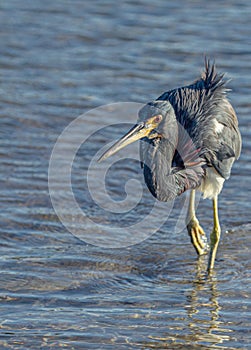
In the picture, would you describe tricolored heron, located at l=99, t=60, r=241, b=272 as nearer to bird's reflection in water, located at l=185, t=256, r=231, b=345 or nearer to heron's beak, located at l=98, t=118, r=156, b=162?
heron's beak, located at l=98, t=118, r=156, b=162

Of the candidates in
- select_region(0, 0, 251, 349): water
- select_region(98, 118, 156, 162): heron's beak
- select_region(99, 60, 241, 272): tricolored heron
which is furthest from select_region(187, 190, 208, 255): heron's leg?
select_region(98, 118, 156, 162): heron's beak

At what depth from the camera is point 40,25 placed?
12.2 metres

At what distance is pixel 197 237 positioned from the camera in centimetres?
712

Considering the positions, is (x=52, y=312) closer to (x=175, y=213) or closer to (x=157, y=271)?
(x=157, y=271)

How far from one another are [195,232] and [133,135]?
→ 1.37m

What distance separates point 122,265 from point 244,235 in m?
1.14

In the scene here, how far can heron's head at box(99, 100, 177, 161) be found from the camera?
612 centimetres

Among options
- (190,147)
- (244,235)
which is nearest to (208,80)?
(190,147)

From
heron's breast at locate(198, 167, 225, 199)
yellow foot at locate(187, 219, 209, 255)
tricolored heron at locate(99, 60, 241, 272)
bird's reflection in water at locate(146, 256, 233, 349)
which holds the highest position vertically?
tricolored heron at locate(99, 60, 241, 272)

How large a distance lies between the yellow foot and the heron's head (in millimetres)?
1057

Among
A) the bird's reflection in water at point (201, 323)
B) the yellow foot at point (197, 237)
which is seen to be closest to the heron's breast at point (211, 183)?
the yellow foot at point (197, 237)

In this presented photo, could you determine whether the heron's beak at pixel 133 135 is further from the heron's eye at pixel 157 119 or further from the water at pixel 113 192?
the water at pixel 113 192

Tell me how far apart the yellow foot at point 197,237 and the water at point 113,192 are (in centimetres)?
9

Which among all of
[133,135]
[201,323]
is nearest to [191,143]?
[133,135]
